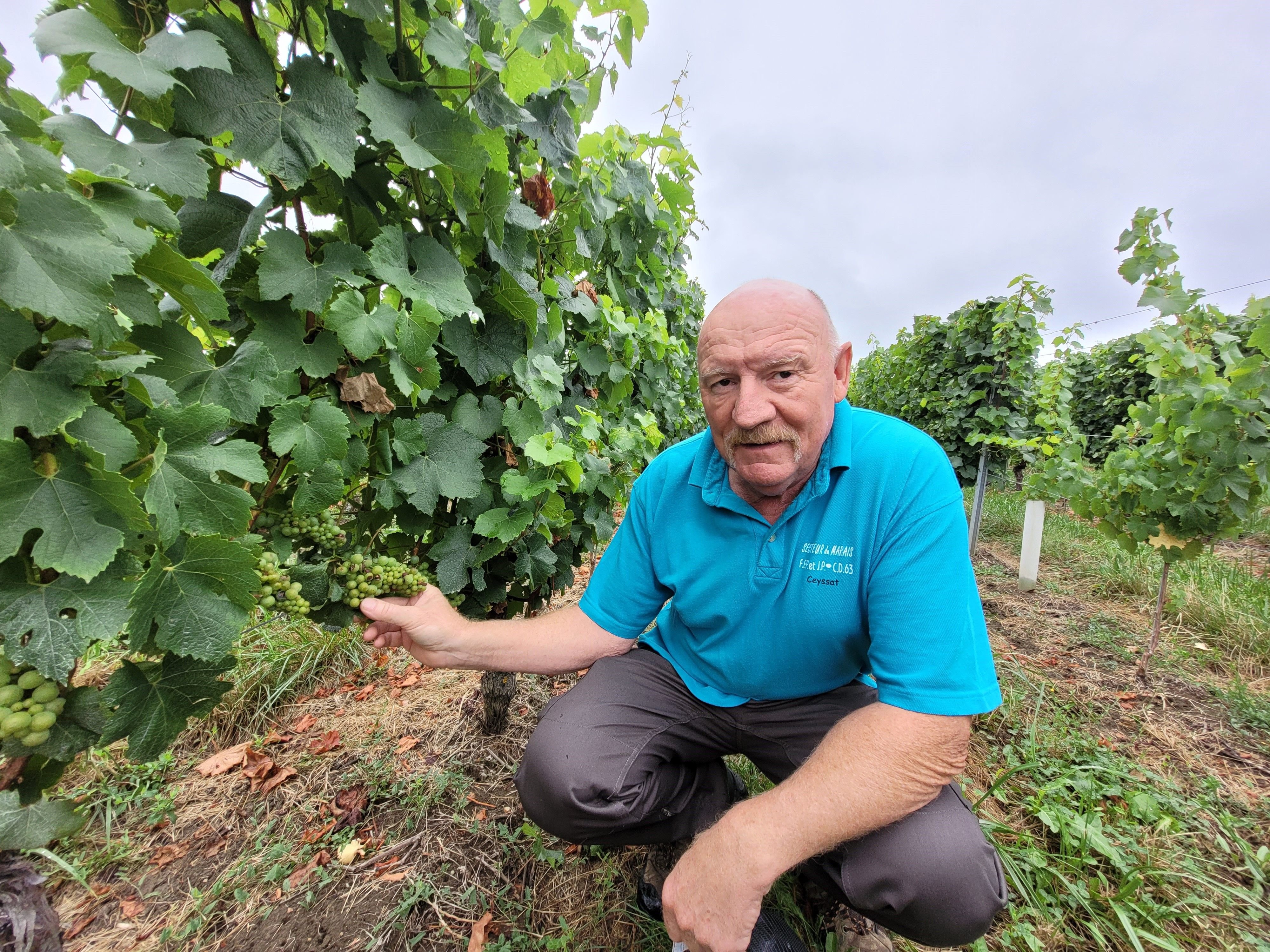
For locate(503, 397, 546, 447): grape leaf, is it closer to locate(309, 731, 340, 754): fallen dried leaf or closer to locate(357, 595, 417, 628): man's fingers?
locate(357, 595, 417, 628): man's fingers

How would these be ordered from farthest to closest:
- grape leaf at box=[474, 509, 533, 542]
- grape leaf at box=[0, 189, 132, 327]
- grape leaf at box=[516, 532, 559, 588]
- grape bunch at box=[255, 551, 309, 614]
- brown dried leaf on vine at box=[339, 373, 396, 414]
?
1. grape leaf at box=[516, 532, 559, 588]
2. grape leaf at box=[474, 509, 533, 542]
3. brown dried leaf on vine at box=[339, 373, 396, 414]
4. grape bunch at box=[255, 551, 309, 614]
5. grape leaf at box=[0, 189, 132, 327]

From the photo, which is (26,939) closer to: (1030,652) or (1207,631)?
(1030,652)

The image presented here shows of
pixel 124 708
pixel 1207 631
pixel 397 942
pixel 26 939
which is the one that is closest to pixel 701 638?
pixel 397 942

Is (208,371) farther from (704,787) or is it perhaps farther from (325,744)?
(325,744)

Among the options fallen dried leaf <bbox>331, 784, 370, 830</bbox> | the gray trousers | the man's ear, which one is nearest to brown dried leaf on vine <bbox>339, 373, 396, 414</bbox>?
the gray trousers

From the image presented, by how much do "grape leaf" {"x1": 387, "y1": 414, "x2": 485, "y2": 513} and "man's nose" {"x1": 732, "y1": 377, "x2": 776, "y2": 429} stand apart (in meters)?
0.74

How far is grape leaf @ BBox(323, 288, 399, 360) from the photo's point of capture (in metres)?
1.13

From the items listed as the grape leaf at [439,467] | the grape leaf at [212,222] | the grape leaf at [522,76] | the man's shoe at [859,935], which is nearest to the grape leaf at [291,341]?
the grape leaf at [212,222]

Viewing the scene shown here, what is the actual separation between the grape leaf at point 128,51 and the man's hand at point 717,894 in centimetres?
171

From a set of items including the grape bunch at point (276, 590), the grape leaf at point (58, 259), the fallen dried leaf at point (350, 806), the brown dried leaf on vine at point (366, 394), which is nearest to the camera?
the grape leaf at point (58, 259)

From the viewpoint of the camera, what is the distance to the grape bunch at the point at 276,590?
3.41 ft

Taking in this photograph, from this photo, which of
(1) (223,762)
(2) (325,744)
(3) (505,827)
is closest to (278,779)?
(2) (325,744)

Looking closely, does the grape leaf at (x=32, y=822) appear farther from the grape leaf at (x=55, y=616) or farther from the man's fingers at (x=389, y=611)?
the man's fingers at (x=389, y=611)

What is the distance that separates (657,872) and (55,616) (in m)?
1.77
